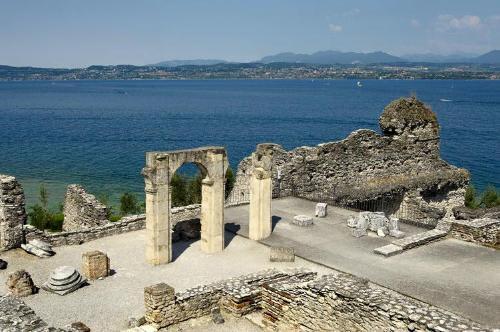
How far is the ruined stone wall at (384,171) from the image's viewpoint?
23234 millimetres

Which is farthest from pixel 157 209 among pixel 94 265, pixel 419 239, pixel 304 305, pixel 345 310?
pixel 419 239

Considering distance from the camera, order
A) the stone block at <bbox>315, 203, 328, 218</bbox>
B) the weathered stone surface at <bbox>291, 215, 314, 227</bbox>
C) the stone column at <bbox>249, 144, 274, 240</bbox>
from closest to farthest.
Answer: the stone column at <bbox>249, 144, 274, 240</bbox> < the weathered stone surface at <bbox>291, 215, 314, 227</bbox> < the stone block at <bbox>315, 203, 328, 218</bbox>

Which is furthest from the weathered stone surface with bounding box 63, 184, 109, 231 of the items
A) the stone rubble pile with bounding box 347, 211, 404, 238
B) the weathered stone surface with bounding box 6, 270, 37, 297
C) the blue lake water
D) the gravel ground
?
the blue lake water

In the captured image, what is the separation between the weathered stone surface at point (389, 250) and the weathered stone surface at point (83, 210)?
9.42 meters

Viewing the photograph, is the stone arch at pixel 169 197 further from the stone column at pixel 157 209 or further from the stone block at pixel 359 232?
the stone block at pixel 359 232

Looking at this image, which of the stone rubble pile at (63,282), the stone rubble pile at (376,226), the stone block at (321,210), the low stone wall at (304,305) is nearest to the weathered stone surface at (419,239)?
the stone rubble pile at (376,226)

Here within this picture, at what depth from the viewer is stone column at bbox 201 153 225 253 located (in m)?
16.5

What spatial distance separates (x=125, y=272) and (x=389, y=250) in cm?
751

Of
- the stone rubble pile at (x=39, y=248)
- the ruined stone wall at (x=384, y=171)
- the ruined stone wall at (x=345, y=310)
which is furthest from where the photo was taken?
the ruined stone wall at (x=384, y=171)

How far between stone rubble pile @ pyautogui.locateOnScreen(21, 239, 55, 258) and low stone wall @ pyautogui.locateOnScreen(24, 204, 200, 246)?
0.56 meters

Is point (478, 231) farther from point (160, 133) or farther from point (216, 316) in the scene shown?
point (160, 133)

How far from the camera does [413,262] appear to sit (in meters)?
15.2

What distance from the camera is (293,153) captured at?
23.1m

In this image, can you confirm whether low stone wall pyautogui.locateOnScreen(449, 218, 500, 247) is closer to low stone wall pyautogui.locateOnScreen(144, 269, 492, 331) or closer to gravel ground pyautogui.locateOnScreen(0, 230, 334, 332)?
gravel ground pyautogui.locateOnScreen(0, 230, 334, 332)
